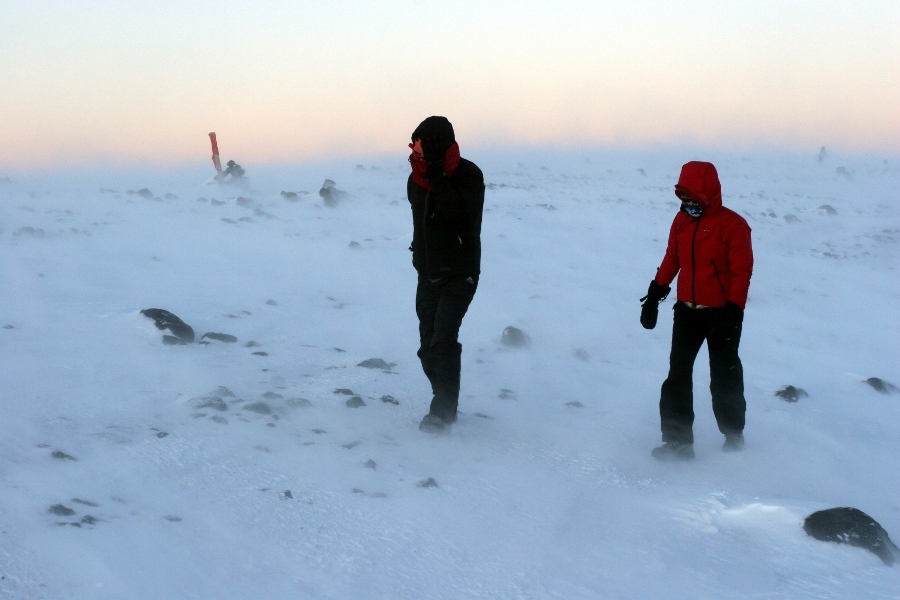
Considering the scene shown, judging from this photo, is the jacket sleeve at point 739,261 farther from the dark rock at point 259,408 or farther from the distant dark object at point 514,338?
the distant dark object at point 514,338

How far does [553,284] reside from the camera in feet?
30.6

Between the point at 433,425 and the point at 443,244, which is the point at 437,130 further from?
the point at 433,425

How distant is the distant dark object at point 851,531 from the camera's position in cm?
306

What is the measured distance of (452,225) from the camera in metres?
4.29

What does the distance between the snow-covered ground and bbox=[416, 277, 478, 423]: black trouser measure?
24 cm

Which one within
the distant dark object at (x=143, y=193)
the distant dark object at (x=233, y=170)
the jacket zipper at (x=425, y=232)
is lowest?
the distant dark object at (x=143, y=193)

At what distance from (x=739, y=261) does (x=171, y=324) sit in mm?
3991

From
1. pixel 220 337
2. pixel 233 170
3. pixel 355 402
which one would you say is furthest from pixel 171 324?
pixel 233 170

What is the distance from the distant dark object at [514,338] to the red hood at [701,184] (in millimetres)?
2836

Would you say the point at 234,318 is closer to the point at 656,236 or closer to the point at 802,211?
the point at 656,236

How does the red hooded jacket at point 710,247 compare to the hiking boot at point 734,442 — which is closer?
the red hooded jacket at point 710,247

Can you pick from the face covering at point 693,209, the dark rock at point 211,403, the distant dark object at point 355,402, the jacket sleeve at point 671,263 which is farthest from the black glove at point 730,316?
the dark rock at point 211,403

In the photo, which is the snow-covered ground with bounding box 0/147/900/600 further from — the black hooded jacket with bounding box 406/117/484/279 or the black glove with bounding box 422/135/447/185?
the black glove with bounding box 422/135/447/185

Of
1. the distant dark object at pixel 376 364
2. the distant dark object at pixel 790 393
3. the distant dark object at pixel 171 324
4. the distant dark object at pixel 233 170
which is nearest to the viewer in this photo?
the distant dark object at pixel 790 393
